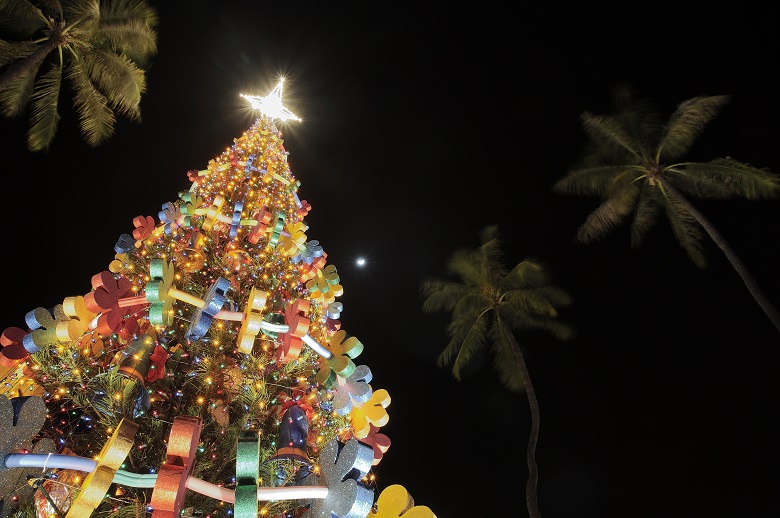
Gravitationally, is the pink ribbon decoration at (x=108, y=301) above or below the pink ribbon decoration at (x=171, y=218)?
below

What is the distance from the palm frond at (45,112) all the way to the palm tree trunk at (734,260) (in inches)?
502

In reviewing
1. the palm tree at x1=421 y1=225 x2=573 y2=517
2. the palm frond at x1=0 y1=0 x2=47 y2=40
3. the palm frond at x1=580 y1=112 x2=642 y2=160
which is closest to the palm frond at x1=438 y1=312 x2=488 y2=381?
the palm tree at x1=421 y1=225 x2=573 y2=517

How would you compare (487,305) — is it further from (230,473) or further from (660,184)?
(230,473)

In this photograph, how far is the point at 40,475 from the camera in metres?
2.52

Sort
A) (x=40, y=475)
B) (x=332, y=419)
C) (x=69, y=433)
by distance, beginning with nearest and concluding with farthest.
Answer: (x=40, y=475) → (x=69, y=433) → (x=332, y=419)

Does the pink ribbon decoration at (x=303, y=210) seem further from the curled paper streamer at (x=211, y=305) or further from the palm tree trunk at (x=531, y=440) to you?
the palm tree trunk at (x=531, y=440)

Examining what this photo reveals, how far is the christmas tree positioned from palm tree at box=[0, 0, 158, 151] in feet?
10.8

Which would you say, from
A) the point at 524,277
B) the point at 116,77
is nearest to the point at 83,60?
the point at 116,77

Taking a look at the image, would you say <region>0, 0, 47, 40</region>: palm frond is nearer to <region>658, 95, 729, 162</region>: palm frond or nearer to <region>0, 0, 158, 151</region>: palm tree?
<region>0, 0, 158, 151</region>: palm tree

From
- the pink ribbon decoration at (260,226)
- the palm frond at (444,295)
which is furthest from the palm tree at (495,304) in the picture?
the pink ribbon decoration at (260,226)

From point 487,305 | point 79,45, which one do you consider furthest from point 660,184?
point 79,45

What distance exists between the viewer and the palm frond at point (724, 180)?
387 inches

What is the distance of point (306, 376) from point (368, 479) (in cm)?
123

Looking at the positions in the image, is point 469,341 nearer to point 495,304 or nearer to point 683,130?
point 495,304
